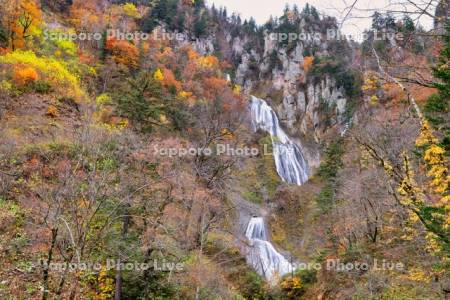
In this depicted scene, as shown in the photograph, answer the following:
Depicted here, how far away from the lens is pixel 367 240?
19.2 metres

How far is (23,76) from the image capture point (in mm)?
22594

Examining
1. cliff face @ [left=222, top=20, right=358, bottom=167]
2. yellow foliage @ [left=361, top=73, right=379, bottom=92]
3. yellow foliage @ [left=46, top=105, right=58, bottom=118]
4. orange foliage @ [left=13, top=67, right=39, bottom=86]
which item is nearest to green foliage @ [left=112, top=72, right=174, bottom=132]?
yellow foliage @ [left=46, top=105, right=58, bottom=118]

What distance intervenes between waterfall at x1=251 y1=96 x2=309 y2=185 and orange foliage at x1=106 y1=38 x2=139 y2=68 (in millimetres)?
19192

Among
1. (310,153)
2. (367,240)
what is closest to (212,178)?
(367,240)

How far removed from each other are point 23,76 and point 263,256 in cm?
2183

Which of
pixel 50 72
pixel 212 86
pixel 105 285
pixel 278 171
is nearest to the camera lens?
pixel 105 285

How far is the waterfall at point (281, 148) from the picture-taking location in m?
45.6

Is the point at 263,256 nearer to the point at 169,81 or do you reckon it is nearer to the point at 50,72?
the point at 169,81

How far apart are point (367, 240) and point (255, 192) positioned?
21.9 m

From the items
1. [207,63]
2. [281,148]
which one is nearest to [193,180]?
Result: [281,148]

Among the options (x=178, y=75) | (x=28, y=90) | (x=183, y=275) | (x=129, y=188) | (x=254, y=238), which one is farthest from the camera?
(x=178, y=75)

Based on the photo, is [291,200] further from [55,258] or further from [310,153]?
[55,258]

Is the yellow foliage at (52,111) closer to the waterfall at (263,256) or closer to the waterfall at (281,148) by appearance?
the waterfall at (263,256)

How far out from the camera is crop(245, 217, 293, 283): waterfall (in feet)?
89.3
